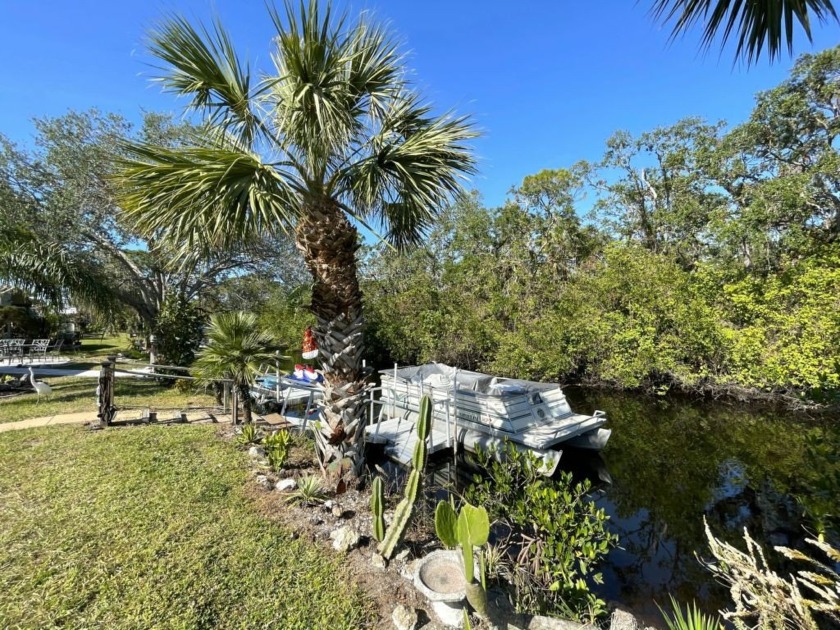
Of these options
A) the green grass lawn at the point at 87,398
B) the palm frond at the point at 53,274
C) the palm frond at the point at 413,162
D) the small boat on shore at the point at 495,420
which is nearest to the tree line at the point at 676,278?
the palm frond at the point at 413,162

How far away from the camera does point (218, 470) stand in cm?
541

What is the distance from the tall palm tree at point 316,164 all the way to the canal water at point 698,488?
13.7 feet

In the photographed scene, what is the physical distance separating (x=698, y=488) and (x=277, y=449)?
7.29 m

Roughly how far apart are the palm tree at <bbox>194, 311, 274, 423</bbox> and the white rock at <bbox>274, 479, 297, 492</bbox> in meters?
2.98

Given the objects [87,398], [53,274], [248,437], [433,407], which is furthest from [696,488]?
[53,274]

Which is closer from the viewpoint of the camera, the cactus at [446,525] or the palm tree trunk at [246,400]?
the cactus at [446,525]

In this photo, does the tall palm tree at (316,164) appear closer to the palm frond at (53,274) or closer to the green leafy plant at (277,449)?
the green leafy plant at (277,449)

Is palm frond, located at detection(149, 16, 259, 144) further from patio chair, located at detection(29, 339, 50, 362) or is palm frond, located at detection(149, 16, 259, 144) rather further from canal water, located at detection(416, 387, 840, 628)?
patio chair, located at detection(29, 339, 50, 362)

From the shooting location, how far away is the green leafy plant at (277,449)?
18.3 feet

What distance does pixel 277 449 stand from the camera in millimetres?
5699

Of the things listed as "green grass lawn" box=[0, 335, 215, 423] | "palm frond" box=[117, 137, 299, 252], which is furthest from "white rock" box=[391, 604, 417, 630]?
"green grass lawn" box=[0, 335, 215, 423]

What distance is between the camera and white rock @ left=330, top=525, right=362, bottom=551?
3873mm

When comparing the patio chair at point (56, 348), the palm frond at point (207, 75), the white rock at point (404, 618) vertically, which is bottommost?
the white rock at point (404, 618)

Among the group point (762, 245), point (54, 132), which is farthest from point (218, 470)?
point (762, 245)
